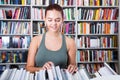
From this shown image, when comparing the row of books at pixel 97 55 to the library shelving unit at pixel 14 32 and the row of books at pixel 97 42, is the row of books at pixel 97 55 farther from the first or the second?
the library shelving unit at pixel 14 32

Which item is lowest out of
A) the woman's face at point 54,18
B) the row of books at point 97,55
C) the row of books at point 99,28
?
the row of books at point 97,55

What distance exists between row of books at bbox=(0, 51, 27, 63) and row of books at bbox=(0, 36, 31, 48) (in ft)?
0.43

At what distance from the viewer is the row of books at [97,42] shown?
418 cm

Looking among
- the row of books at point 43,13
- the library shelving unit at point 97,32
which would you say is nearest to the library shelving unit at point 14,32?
the row of books at point 43,13

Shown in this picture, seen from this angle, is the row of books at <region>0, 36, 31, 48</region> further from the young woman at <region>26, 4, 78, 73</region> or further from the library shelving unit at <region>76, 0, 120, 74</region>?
the young woman at <region>26, 4, 78, 73</region>

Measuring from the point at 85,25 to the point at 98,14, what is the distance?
307mm

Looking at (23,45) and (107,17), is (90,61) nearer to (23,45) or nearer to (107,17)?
(107,17)

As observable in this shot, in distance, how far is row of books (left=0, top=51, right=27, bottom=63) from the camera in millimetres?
4094

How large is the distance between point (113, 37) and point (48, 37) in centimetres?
274

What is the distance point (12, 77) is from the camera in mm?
876

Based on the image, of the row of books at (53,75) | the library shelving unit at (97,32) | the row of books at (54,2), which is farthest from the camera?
the library shelving unit at (97,32)

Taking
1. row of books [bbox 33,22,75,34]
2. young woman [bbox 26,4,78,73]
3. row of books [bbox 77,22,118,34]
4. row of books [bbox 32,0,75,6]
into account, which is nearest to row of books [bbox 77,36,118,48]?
row of books [bbox 77,22,118,34]

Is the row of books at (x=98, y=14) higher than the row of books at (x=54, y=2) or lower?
lower

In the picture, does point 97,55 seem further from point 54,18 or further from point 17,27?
point 54,18
